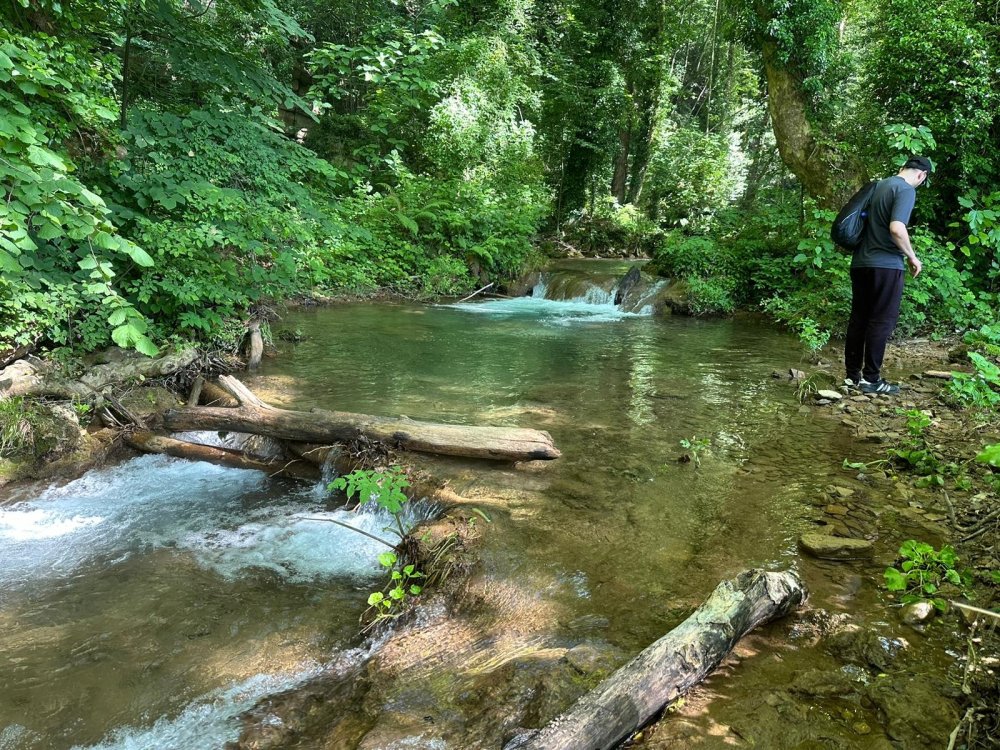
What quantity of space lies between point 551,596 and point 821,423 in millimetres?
3863

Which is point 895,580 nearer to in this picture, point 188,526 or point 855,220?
point 188,526

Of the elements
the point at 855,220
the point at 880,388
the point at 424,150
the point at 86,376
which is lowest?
the point at 86,376

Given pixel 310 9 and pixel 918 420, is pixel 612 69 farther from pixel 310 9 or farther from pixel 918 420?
pixel 918 420

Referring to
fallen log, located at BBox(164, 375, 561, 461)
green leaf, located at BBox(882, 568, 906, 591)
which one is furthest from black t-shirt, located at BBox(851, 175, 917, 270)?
green leaf, located at BBox(882, 568, 906, 591)

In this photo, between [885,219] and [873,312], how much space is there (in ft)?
2.99

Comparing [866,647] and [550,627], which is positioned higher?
[866,647]

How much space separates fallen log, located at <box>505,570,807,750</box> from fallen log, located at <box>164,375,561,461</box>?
7.43 ft

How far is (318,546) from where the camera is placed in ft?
13.1

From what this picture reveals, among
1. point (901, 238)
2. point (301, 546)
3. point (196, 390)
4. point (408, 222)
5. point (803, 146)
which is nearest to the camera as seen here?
point (301, 546)

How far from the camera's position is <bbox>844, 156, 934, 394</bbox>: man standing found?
17.9 feet

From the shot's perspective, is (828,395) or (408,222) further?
(408,222)

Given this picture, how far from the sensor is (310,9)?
62.5 feet

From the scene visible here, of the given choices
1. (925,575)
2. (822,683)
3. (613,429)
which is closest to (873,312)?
(613,429)

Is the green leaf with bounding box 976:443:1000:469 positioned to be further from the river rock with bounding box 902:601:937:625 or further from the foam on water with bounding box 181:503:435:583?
the foam on water with bounding box 181:503:435:583
